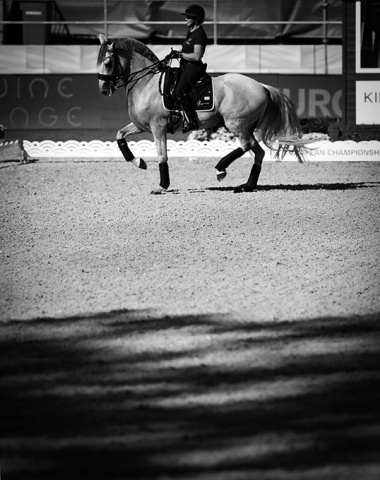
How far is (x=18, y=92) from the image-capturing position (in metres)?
26.7

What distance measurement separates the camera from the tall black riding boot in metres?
14.8

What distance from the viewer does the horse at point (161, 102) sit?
1514 cm

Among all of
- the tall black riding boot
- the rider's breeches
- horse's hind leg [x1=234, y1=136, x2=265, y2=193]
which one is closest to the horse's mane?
the rider's breeches

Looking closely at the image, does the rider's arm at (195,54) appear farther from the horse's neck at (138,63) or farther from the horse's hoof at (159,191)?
the horse's hoof at (159,191)

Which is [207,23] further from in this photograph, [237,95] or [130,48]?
[237,95]

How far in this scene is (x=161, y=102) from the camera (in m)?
15.1

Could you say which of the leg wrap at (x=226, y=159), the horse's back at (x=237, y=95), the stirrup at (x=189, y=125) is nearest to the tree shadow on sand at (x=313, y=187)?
the leg wrap at (x=226, y=159)

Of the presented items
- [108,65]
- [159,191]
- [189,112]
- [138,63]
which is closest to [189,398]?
[189,112]

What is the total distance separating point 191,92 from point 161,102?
505 millimetres

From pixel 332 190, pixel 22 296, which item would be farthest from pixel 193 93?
pixel 22 296

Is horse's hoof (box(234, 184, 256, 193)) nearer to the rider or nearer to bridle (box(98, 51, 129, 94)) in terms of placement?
the rider

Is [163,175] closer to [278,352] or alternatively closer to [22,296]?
[22,296]

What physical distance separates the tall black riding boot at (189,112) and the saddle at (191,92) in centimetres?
9

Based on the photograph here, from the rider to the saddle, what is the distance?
8 cm
